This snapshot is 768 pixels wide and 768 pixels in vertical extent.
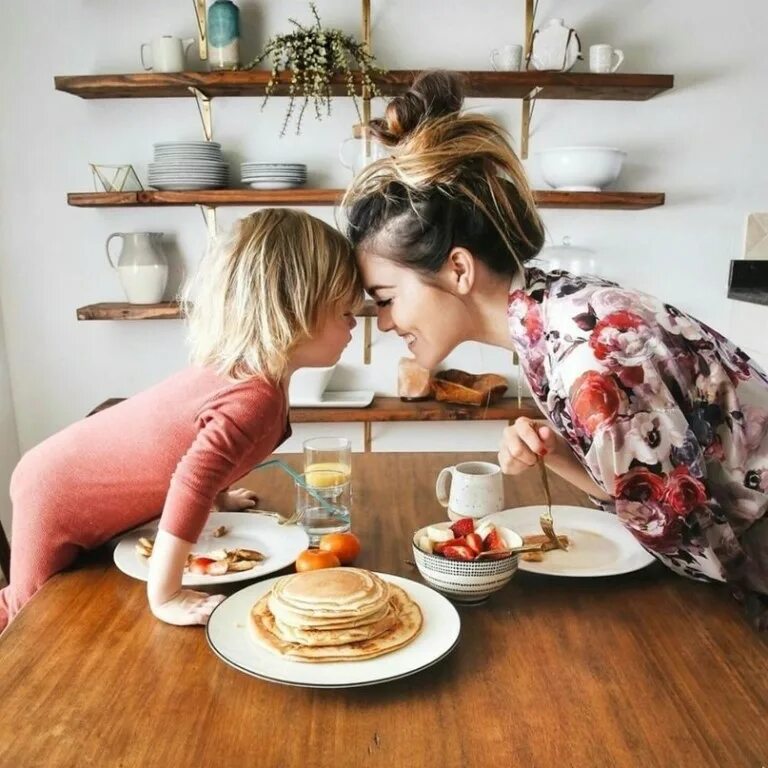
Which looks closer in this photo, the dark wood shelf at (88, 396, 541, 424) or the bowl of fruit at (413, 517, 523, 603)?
the bowl of fruit at (413, 517, 523, 603)

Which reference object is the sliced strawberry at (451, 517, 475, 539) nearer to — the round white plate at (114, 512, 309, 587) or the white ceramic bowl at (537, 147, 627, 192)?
the round white plate at (114, 512, 309, 587)

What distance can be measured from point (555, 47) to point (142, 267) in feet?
5.44

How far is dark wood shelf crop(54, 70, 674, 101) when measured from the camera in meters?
2.67

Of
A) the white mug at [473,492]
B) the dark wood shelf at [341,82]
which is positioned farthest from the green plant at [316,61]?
the white mug at [473,492]

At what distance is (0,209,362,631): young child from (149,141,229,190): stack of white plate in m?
1.59

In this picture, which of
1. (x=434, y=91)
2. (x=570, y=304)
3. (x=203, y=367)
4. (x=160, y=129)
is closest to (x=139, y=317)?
(x=160, y=129)

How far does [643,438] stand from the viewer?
0.99m

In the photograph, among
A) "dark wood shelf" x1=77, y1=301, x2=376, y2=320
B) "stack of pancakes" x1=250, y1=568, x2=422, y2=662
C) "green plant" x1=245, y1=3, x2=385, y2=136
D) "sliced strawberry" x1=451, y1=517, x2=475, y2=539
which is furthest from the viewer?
"dark wood shelf" x1=77, y1=301, x2=376, y2=320

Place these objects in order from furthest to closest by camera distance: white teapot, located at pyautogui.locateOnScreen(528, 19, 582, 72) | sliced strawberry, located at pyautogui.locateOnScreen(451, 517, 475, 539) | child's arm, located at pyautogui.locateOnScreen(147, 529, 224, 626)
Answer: white teapot, located at pyautogui.locateOnScreen(528, 19, 582, 72)
sliced strawberry, located at pyautogui.locateOnScreen(451, 517, 475, 539)
child's arm, located at pyautogui.locateOnScreen(147, 529, 224, 626)

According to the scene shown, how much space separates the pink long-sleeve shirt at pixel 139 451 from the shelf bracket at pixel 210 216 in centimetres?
177


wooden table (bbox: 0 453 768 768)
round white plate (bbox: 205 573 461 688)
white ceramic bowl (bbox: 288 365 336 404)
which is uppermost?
round white plate (bbox: 205 573 461 688)

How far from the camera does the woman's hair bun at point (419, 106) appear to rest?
1.25 m

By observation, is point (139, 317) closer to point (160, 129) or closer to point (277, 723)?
point (160, 129)

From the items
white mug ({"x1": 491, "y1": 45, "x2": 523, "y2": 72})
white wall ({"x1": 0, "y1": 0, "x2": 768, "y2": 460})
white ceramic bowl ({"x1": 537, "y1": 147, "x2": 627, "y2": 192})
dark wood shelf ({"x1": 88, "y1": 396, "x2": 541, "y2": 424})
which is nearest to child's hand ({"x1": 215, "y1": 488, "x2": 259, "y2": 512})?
dark wood shelf ({"x1": 88, "y1": 396, "x2": 541, "y2": 424})
